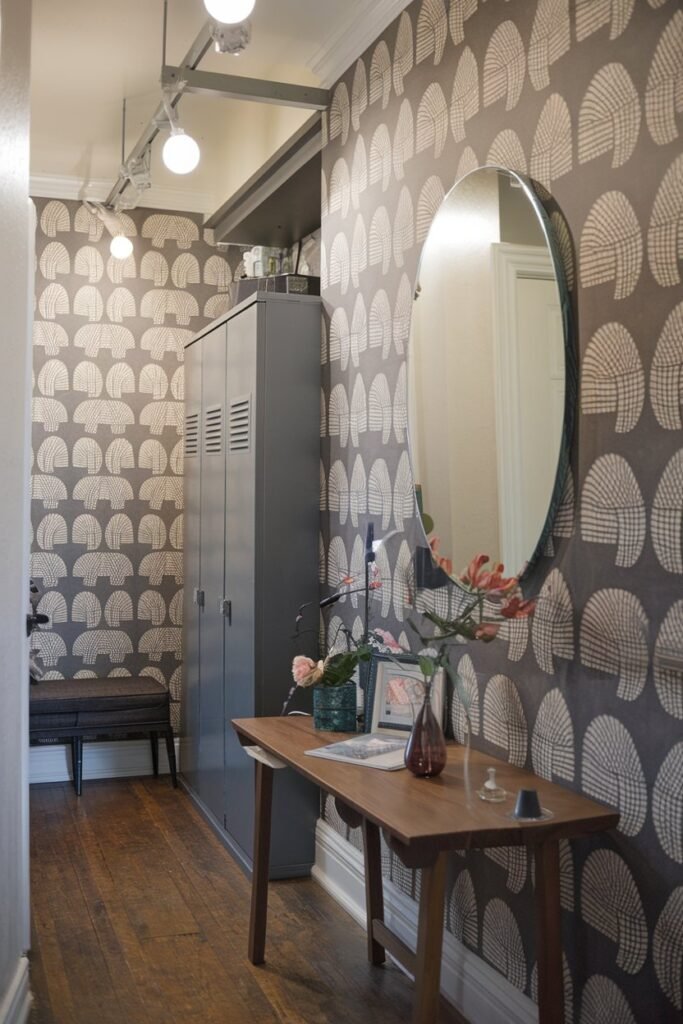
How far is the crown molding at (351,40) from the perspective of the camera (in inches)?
134

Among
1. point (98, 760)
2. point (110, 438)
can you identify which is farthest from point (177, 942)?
point (110, 438)

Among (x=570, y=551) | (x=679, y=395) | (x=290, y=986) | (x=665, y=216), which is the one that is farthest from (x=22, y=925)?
(x=665, y=216)

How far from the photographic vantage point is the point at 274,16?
365 cm

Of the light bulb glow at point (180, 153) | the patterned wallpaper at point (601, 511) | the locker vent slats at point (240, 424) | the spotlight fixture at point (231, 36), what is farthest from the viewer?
the locker vent slats at point (240, 424)

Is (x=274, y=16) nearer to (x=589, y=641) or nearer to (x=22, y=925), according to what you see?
(x=589, y=641)

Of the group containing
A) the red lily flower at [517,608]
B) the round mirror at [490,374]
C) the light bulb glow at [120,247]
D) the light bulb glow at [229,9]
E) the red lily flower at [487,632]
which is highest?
the light bulb glow at [120,247]

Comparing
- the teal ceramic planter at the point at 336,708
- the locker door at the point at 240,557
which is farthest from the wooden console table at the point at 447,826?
the locker door at the point at 240,557

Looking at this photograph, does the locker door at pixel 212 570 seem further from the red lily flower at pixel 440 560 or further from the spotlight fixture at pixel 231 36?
the red lily flower at pixel 440 560

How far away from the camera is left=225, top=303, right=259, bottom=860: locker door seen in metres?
3.94

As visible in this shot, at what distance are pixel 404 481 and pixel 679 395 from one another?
4.62ft

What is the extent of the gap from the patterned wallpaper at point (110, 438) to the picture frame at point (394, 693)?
2859mm

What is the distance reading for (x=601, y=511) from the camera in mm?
2201

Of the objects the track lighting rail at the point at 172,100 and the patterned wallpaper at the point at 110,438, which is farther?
the patterned wallpaper at the point at 110,438

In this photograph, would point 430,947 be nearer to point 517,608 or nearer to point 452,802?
point 452,802
